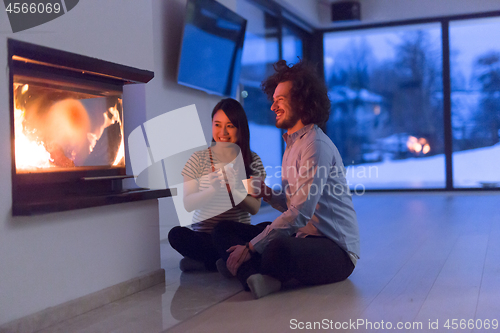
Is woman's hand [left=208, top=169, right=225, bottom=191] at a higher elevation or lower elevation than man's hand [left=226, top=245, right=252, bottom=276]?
higher

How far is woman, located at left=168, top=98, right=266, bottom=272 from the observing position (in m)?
2.23

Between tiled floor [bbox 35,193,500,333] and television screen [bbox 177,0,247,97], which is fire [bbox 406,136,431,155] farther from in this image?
tiled floor [bbox 35,193,500,333]

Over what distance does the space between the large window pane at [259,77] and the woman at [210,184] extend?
2132mm

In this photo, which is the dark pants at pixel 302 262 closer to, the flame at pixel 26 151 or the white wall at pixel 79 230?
the white wall at pixel 79 230

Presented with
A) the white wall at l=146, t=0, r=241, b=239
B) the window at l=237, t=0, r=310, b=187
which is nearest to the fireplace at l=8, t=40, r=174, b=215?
the white wall at l=146, t=0, r=241, b=239

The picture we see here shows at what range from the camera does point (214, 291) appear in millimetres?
1923

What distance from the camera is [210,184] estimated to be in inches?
86.5

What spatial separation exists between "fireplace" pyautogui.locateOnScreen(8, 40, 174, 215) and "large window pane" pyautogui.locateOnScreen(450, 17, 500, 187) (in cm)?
501

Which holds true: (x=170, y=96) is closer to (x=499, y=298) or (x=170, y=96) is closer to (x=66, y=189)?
(x=66, y=189)

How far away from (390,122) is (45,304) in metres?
5.45

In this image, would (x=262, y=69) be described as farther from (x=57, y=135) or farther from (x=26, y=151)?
(x=26, y=151)

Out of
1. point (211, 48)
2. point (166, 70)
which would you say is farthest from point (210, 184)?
point (211, 48)

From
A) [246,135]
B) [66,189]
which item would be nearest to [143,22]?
[246,135]

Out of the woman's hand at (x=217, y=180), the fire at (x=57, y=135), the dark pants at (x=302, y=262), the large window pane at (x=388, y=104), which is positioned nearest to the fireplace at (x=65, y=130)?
the fire at (x=57, y=135)
